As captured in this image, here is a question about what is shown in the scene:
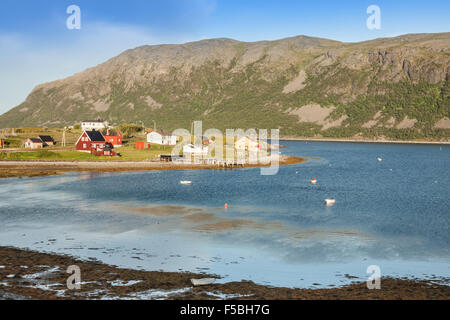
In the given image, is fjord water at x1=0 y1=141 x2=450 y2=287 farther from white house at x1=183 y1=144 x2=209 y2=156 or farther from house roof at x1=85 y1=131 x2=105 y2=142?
white house at x1=183 y1=144 x2=209 y2=156

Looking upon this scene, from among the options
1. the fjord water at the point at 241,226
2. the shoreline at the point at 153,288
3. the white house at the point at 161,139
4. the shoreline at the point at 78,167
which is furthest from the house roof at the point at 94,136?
the shoreline at the point at 153,288

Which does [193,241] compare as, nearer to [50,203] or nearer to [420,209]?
[50,203]

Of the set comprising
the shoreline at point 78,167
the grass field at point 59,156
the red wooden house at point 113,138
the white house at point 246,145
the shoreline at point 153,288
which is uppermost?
the red wooden house at point 113,138

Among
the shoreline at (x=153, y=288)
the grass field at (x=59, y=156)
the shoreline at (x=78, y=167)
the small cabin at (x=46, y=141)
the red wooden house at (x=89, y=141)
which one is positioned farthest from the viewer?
the small cabin at (x=46, y=141)

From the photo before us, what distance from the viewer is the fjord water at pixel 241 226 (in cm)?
2975

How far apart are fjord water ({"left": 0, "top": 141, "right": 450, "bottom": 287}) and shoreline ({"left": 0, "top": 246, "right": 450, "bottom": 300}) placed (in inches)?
63.9

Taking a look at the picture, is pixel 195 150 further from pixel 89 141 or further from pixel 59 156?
pixel 59 156

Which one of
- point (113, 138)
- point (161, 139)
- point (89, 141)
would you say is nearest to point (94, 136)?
point (89, 141)

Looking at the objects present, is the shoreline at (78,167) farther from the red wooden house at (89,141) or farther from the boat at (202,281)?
the boat at (202,281)

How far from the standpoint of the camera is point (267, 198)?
61094mm

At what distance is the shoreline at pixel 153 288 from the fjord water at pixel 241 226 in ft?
5.32

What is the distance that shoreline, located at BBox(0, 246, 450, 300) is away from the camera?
22.8m
